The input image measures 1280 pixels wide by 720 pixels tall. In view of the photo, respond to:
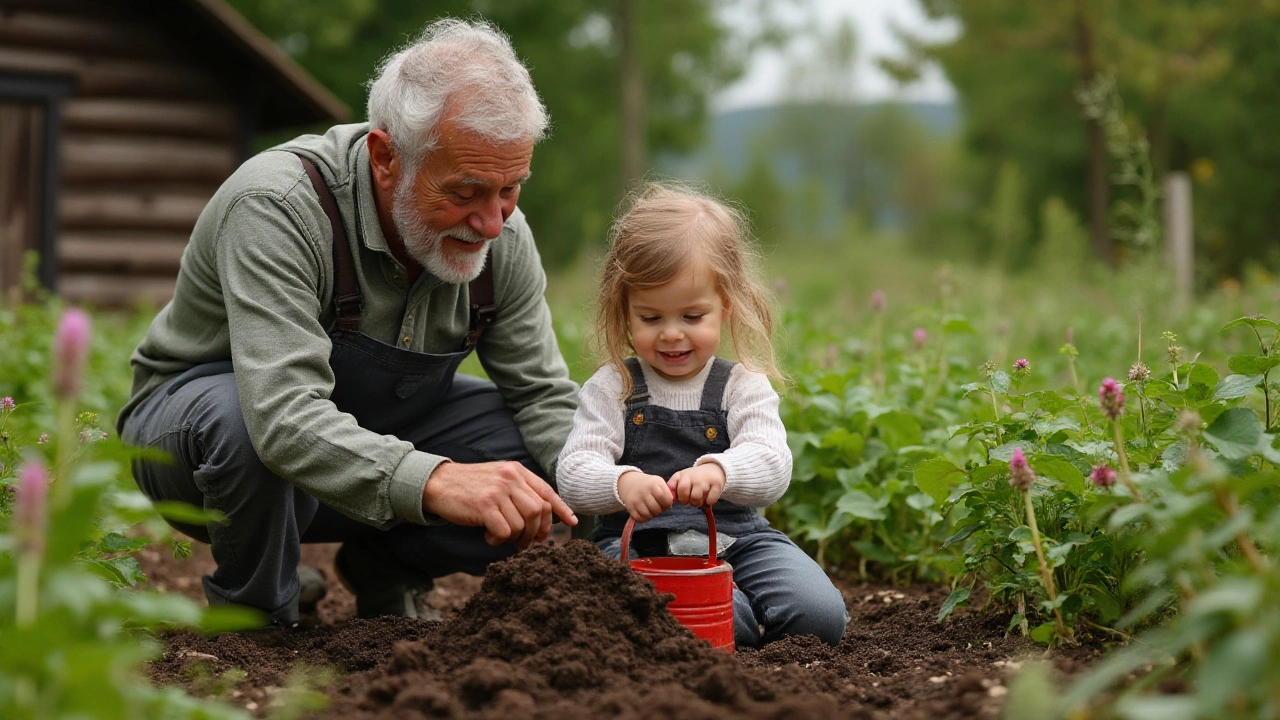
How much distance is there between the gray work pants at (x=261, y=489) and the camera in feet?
9.49

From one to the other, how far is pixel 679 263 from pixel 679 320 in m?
0.14

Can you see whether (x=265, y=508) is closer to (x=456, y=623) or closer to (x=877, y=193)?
(x=456, y=623)

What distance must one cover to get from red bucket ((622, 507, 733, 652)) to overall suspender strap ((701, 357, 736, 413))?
0.41m

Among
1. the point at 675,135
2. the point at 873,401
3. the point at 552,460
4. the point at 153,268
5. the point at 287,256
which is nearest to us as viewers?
the point at 287,256

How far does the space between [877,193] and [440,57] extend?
7229 centimetres

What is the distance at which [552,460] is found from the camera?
3.32m

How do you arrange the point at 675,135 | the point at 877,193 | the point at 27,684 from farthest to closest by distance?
the point at 877,193 → the point at 675,135 → the point at 27,684

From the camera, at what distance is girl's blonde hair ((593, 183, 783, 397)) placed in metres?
2.79

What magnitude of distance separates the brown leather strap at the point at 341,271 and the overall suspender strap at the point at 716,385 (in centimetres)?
92

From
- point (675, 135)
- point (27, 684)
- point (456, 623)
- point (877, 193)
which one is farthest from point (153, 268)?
point (877, 193)

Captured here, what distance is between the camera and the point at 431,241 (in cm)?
296

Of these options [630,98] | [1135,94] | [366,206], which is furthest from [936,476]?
[1135,94]

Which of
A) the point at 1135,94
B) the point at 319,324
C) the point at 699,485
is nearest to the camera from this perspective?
the point at 699,485

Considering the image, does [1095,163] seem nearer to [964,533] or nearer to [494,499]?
[964,533]
